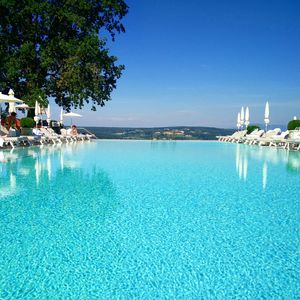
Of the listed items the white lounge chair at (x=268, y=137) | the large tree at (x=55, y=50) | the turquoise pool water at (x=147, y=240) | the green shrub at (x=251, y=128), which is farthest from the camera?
the green shrub at (x=251, y=128)

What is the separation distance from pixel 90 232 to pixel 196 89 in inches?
1232

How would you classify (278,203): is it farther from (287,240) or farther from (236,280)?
(236,280)

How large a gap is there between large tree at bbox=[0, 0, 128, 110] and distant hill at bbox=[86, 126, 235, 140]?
21.8ft

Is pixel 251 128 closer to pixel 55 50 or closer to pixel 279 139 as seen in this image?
pixel 279 139

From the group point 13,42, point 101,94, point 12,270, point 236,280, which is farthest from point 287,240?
point 13,42

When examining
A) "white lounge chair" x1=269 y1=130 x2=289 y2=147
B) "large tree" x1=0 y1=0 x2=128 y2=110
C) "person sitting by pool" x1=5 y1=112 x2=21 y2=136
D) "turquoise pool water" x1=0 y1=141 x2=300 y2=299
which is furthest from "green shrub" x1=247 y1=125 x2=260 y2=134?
"turquoise pool water" x1=0 y1=141 x2=300 y2=299

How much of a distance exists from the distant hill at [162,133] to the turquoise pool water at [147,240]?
19.3m

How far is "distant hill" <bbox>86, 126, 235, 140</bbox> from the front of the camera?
26.7 metres

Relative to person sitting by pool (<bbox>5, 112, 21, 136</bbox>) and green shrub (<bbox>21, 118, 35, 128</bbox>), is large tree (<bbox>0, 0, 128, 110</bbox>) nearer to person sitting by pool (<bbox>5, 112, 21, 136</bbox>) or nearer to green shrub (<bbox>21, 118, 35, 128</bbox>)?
green shrub (<bbox>21, 118, 35, 128</bbox>)

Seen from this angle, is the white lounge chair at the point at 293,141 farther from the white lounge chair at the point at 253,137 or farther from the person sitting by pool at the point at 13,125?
the person sitting by pool at the point at 13,125

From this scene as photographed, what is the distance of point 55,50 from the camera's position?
63.6 feet

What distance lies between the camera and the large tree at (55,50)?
18.7m

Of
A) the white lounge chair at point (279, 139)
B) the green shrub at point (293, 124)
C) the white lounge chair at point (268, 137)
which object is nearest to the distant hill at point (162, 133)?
the white lounge chair at point (268, 137)

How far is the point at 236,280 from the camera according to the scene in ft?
9.34
